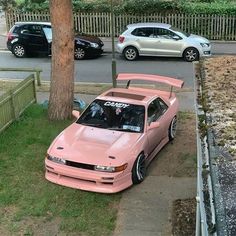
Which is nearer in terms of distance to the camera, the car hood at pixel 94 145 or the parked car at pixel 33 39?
the car hood at pixel 94 145

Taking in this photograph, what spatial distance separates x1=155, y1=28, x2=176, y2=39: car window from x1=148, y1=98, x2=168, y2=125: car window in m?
10.4

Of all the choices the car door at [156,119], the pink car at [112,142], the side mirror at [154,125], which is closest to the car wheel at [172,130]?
the pink car at [112,142]

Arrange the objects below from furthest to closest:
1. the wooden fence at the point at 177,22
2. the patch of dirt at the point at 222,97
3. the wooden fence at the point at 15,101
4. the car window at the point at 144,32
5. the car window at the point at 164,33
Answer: the wooden fence at the point at 177,22 → the car window at the point at 144,32 → the car window at the point at 164,33 → the wooden fence at the point at 15,101 → the patch of dirt at the point at 222,97

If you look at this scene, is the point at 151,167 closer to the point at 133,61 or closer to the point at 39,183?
the point at 39,183

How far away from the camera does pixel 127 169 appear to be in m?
9.18

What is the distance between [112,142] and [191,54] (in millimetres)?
12485

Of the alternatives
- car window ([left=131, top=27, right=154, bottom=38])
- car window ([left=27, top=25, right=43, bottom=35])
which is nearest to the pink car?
car window ([left=131, top=27, right=154, bottom=38])

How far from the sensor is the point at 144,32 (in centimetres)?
2170

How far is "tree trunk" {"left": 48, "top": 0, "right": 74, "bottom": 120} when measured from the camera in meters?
12.5

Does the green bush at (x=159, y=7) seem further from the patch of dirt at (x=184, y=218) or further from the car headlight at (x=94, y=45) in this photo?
the patch of dirt at (x=184, y=218)

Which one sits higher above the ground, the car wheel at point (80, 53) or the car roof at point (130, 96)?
the car roof at point (130, 96)

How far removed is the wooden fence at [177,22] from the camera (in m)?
24.9

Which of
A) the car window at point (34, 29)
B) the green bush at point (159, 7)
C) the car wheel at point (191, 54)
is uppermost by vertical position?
the green bush at point (159, 7)

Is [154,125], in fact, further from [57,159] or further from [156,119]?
[57,159]
